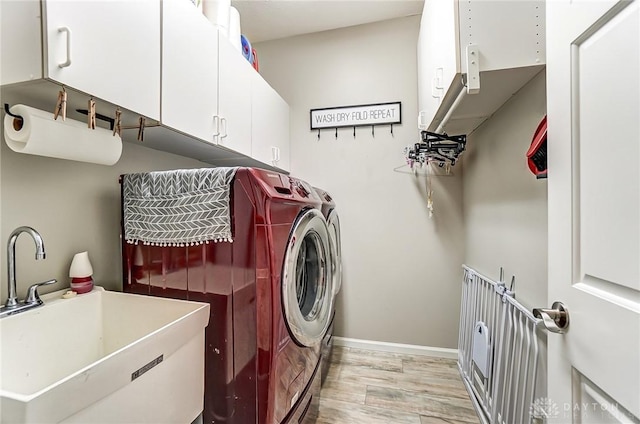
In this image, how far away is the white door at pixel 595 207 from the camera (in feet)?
1.63

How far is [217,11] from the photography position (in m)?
1.56

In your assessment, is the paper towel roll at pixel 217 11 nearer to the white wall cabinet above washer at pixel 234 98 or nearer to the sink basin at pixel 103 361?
the white wall cabinet above washer at pixel 234 98

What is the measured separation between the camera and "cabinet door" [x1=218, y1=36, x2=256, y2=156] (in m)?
1.53

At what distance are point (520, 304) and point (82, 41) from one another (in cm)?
195

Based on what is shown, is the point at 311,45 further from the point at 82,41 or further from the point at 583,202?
the point at 583,202

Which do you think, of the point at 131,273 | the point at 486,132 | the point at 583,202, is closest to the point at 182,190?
the point at 131,273

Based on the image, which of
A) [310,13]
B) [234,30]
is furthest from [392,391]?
[310,13]

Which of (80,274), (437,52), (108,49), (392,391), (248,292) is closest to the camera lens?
(108,49)

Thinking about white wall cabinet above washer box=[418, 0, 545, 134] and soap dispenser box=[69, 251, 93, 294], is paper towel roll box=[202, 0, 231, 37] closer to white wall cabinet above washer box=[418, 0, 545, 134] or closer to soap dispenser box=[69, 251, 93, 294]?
white wall cabinet above washer box=[418, 0, 545, 134]

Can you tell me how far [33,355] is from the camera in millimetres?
881

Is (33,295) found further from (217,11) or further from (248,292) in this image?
(217,11)

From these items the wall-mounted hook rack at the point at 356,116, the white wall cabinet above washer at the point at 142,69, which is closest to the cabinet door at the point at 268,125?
the white wall cabinet above washer at the point at 142,69

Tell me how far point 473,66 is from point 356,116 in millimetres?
1373

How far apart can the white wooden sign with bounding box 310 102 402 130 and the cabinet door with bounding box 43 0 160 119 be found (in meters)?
1.51
